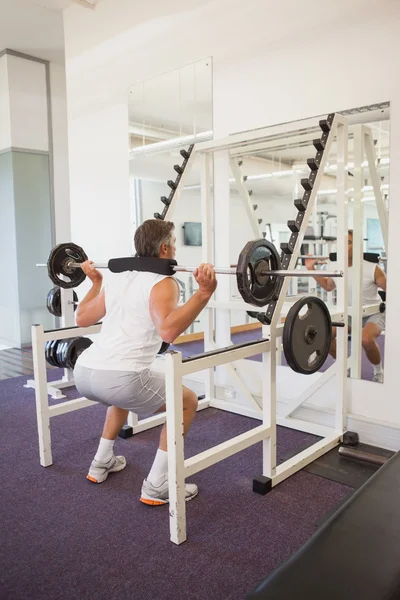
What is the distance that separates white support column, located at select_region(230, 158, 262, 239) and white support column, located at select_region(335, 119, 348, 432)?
2.80ft

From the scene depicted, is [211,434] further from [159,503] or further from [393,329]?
[393,329]

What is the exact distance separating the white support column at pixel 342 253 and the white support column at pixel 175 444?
3.88 ft

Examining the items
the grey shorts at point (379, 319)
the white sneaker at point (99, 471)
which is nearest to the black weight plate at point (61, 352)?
the white sneaker at point (99, 471)

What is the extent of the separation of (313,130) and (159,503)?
2052 mm

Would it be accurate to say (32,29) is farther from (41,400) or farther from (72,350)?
(41,400)

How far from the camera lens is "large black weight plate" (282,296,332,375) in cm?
207

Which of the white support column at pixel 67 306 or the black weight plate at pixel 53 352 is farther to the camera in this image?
the white support column at pixel 67 306

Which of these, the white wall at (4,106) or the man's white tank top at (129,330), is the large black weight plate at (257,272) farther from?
the white wall at (4,106)

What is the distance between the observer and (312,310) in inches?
86.6

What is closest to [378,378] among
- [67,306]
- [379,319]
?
[379,319]

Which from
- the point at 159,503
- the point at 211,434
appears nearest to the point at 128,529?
the point at 159,503

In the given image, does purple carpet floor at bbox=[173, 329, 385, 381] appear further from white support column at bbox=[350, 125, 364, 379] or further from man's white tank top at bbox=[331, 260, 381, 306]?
man's white tank top at bbox=[331, 260, 381, 306]

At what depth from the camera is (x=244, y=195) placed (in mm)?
3314

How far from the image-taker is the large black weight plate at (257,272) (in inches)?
75.6
